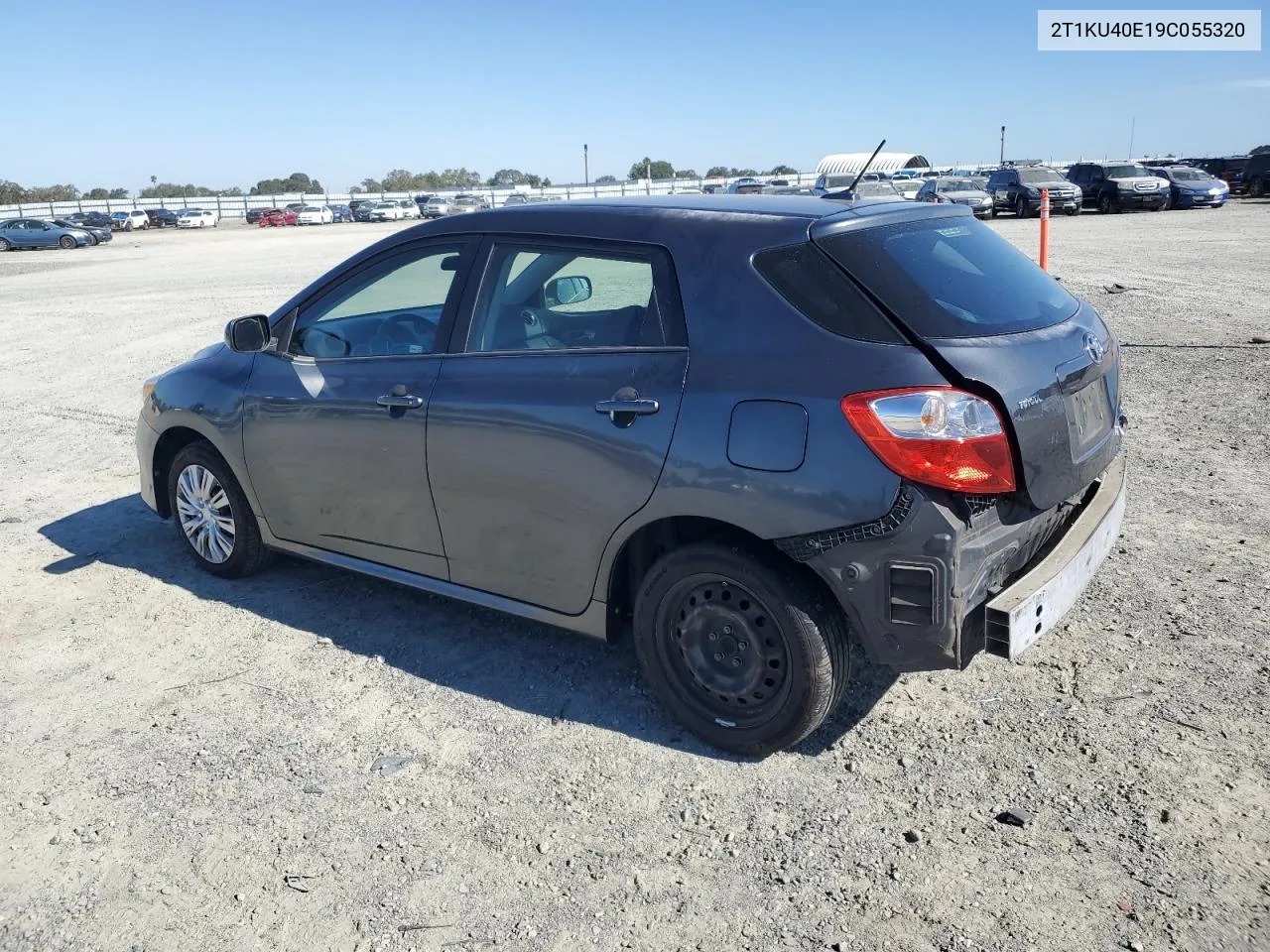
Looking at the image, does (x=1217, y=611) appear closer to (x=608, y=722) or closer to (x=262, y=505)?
(x=608, y=722)

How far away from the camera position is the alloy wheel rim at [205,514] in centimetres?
521

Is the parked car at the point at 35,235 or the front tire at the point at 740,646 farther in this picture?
the parked car at the point at 35,235

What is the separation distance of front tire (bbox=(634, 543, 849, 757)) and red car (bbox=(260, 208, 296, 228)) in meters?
70.1

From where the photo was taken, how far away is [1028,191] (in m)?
36.0

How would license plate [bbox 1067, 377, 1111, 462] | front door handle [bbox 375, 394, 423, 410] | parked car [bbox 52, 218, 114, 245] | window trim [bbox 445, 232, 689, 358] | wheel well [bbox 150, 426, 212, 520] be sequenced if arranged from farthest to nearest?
parked car [bbox 52, 218, 114, 245] < wheel well [bbox 150, 426, 212, 520] < front door handle [bbox 375, 394, 423, 410] < window trim [bbox 445, 232, 689, 358] < license plate [bbox 1067, 377, 1111, 462]

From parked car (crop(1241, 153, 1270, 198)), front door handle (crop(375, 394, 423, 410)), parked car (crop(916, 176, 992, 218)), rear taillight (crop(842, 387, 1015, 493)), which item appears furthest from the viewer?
parked car (crop(1241, 153, 1270, 198))

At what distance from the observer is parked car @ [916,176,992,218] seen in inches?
1353

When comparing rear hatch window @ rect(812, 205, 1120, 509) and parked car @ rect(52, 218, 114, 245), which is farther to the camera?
parked car @ rect(52, 218, 114, 245)

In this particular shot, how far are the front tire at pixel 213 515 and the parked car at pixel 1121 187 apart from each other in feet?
126

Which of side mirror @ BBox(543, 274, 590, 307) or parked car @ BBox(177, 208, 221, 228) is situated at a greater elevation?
parked car @ BBox(177, 208, 221, 228)

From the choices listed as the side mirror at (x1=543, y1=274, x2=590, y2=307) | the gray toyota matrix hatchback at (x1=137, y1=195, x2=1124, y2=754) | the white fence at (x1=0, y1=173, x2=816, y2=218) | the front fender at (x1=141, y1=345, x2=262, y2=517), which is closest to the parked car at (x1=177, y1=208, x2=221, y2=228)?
the white fence at (x1=0, y1=173, x2=816, y2=218)

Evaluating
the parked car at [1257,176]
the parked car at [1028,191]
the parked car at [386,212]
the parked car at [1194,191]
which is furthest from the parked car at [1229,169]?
the parked car at [386,212]

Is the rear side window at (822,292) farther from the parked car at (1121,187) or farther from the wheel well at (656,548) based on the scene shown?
the parked car at (1121,187)

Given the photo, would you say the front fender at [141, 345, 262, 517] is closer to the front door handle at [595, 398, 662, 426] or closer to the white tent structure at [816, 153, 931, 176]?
the front door handle at [595, 398, 662, 426]
